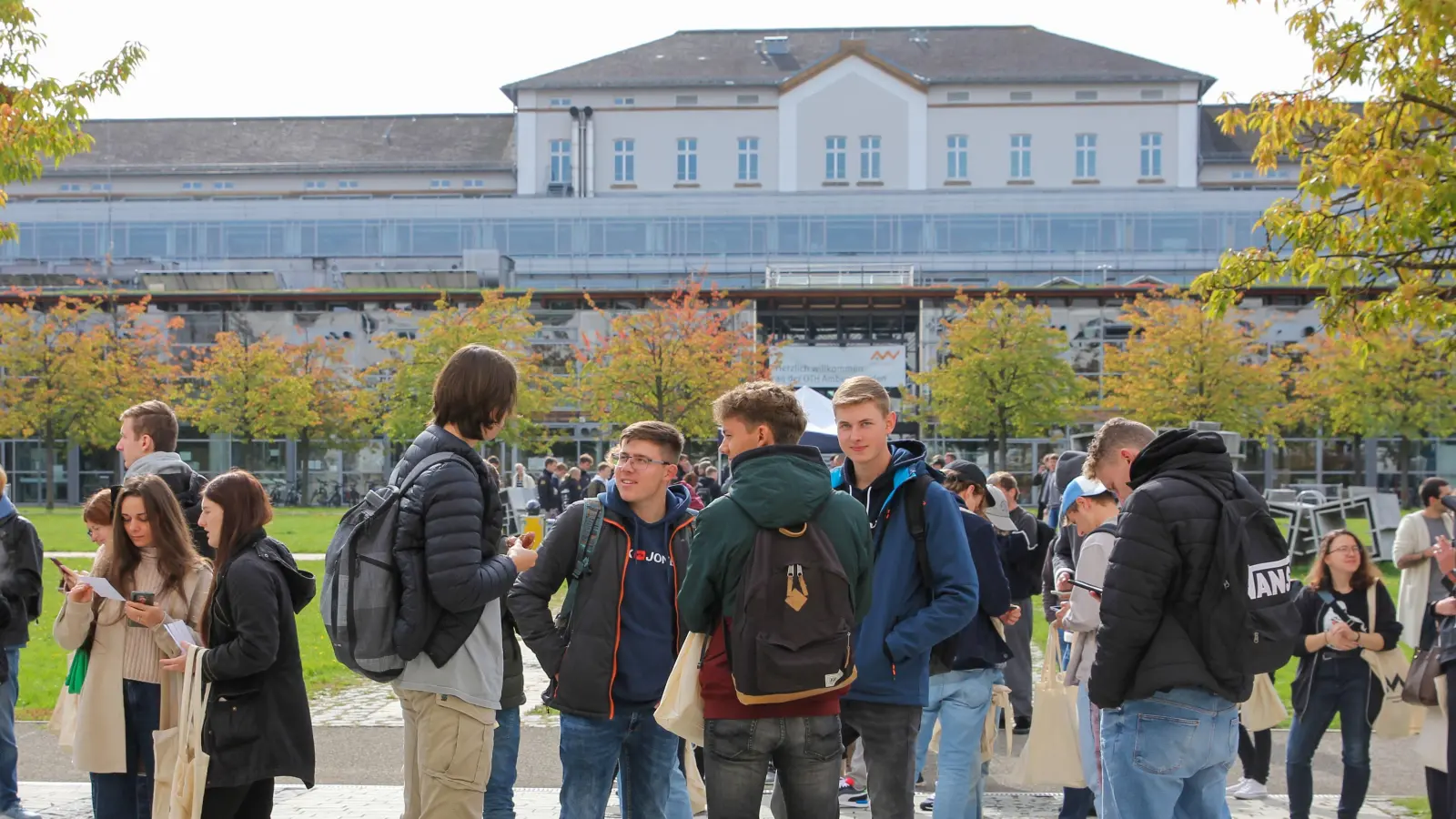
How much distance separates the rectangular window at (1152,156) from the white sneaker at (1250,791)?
202 feet

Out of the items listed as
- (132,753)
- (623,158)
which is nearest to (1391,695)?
(132,753)

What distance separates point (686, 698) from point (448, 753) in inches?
35.4

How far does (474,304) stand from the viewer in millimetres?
48125

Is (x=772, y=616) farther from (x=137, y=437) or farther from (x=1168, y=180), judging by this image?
(x=1168, y=180)

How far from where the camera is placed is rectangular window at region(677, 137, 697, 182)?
67312 mm

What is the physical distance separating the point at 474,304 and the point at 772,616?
147ft

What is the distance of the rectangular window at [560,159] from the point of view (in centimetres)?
6762

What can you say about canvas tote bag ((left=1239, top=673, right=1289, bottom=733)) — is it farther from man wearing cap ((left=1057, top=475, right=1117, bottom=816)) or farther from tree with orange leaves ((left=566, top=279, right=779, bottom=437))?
tree with orange leaves ((left=566, top=279, right=779, bottom=437))

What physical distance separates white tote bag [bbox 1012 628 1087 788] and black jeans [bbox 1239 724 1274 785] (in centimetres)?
161

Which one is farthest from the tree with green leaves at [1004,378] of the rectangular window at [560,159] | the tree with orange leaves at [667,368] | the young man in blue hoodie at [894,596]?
the young man in blue hoodie at [894,596]

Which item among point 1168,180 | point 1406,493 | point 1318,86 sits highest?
point 1168,180

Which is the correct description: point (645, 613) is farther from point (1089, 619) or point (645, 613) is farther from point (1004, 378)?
point (1004, 378)

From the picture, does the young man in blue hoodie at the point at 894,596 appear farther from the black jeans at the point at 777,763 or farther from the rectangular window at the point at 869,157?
the rectangular window at the point at 869,157

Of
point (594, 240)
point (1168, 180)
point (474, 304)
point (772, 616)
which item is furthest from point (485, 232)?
point (772, 616)
